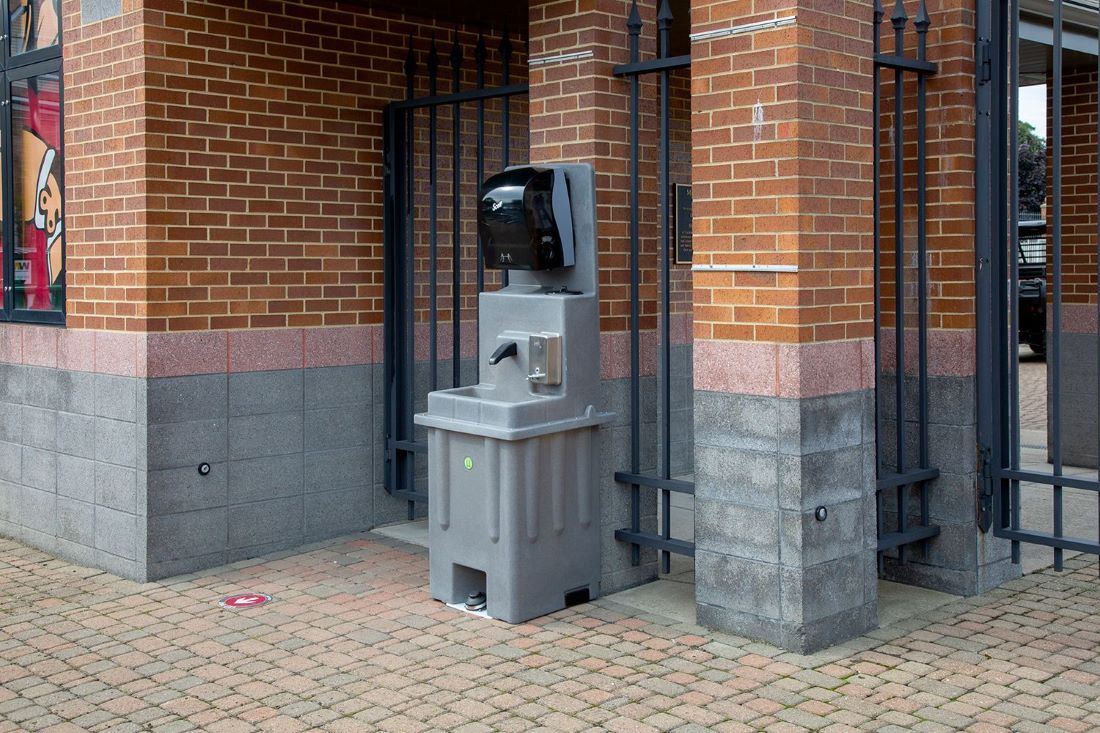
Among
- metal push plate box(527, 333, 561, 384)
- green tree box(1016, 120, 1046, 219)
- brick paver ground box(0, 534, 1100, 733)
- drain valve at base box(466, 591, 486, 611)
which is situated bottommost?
brick paver ground box(0, 534, 1100, 733)

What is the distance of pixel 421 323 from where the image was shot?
25.5ft

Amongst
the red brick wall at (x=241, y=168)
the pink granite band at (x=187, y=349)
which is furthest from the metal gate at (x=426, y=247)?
the pink granite band at (x=187, y=349)

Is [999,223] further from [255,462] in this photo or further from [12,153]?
[12,153]

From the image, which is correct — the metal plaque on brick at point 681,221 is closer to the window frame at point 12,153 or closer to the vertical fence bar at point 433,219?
the vertical fence bar at point 433,219

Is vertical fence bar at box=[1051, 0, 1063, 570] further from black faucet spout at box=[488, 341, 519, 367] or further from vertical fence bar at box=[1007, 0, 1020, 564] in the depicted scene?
black faucet spout at box=[488, 341, 519, 367]

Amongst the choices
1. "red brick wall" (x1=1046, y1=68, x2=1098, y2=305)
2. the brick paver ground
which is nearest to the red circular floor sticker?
the brick paver ground

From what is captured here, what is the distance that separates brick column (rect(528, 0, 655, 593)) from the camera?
5918 millimetres

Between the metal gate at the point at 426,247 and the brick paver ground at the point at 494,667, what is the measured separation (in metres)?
1.45

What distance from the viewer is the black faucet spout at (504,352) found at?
18.6ft

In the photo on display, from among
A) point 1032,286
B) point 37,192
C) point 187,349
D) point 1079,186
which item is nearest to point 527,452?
point 187,349

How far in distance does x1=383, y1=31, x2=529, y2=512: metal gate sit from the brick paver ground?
1.45m

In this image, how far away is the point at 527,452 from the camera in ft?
18.1

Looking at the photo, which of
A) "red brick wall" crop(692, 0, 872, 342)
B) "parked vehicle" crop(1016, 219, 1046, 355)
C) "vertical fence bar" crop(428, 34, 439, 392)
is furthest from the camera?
"parked vehicle" crop(1016, 219, 1046, 355)

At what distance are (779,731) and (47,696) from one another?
2.89m
